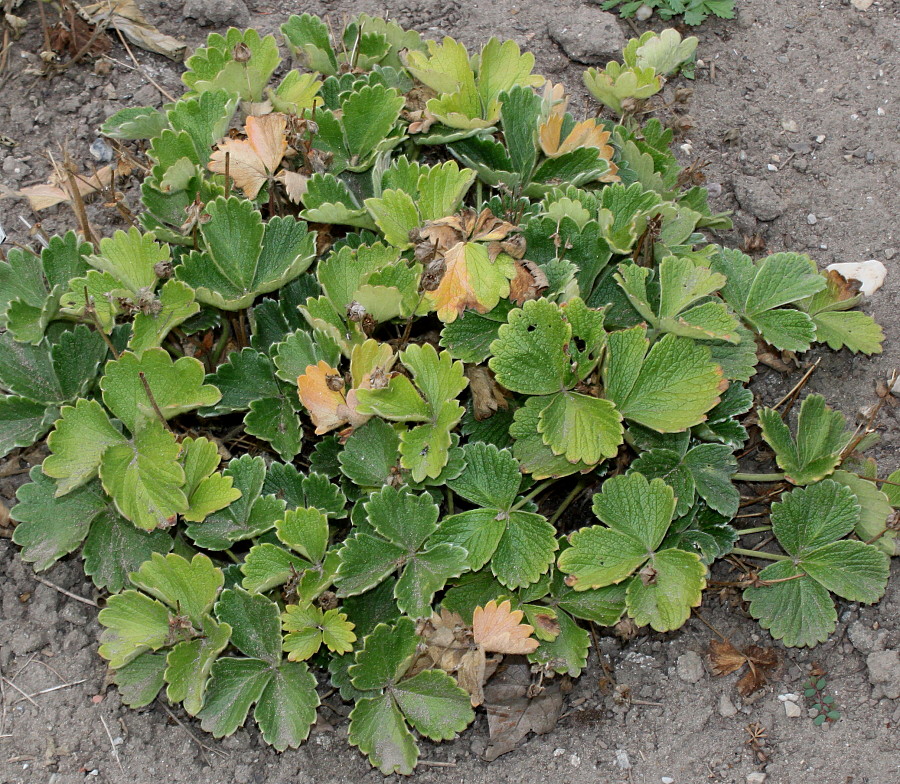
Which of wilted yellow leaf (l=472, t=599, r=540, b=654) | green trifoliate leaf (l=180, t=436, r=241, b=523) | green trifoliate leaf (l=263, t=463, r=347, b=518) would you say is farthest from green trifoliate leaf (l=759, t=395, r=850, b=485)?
green trifoliate leaf (l=180, t=436, r=241, b=523)

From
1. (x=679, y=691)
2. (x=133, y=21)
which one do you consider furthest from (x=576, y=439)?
(x=133, y=21)

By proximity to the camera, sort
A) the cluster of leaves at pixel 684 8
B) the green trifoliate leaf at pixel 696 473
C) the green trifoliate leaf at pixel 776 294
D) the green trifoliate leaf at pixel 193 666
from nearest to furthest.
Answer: the green trifoliate leaf at pixel 193 666 → the green trifoliate leaf at pixel 696 473 → the green trifoliate leaf at pixel 776 294 → the cluster of leaves at pixel 684 8

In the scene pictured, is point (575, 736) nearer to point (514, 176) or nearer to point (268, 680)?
point (268, 680)

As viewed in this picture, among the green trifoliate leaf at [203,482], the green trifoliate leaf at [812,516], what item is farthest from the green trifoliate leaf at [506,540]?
the green trifoliate leaf at [812,516]

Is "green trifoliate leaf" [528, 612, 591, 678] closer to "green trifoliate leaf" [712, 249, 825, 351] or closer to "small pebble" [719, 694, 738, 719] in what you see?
"small pebble" [719, 694, 738, 719]

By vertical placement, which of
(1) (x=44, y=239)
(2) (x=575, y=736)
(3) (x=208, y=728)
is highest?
(1) (x=44, y=239)

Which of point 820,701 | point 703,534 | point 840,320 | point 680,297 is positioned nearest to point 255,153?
point 680,297

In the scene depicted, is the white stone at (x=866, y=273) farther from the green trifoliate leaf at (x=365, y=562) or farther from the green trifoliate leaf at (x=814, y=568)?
the green trifoliate leaf at (x=365, y=562)
